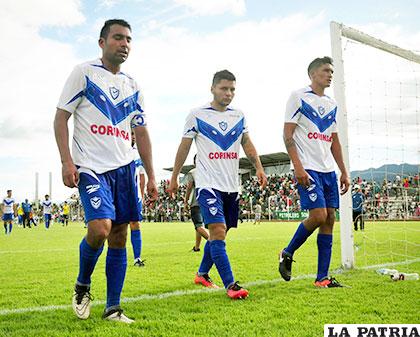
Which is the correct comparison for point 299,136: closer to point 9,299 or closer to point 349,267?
point 349,267

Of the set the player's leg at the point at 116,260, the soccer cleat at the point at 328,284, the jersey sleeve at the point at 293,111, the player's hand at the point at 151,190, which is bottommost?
the soccer cleat at the point at 328,284

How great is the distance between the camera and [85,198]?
3.45 metres

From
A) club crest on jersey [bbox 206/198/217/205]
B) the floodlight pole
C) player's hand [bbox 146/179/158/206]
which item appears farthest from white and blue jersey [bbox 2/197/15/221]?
player's hand [bbox 146/179/158/206]

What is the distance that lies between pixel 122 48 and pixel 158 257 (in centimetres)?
599

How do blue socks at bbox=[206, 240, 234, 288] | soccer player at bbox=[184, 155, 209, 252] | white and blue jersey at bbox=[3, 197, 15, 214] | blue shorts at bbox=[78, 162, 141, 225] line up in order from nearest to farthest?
blue shorts at bbox=[78, 162, 141, 225] → blue socks at bbox=[206, 240, 234, 288] → soccer player at bbox=[184, 155, 209, 252] → white and blue jersey at bbox=[3, 197, 15, 214]

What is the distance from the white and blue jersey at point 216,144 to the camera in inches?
194

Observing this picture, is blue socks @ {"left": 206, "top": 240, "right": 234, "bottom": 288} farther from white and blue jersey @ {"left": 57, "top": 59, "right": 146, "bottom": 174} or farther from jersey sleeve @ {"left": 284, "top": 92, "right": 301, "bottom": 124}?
jersey sleeve @ {"left": 284, "top": 92, "right": 301, "bottom": 124}

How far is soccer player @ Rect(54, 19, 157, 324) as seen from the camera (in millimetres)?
3451

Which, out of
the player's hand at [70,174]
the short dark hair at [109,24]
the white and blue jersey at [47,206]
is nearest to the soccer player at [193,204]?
the short dark hair at [109,24]

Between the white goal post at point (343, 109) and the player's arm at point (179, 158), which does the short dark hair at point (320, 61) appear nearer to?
the white goal post at point (343, 109)

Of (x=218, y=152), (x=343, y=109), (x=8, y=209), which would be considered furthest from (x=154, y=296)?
(x=8, y=209)

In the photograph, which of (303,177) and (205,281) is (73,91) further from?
(205,281)

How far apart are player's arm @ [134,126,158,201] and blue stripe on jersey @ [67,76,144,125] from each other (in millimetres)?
214

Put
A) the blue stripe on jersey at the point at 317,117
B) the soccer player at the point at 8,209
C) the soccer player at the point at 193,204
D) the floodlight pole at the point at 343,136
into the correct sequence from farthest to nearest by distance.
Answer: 1. the soccer player at the point at 8,209
2. the soccer player at the point at 193,204
3. the floodlight pole at the point at 343,136
4. the blue stripe on jersey at the point at 317,117
